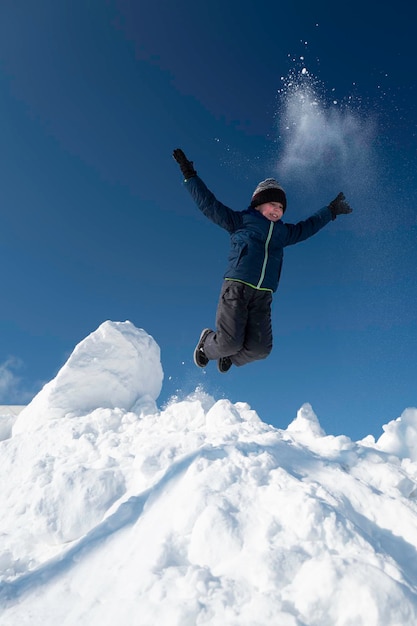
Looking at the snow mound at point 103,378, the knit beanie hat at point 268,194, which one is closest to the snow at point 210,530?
the snow mound at point 103,378

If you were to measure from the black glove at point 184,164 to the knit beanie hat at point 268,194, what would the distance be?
920 millimetres

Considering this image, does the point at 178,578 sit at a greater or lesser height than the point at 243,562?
lesser

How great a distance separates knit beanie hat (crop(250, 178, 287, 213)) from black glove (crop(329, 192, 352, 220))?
917 mm

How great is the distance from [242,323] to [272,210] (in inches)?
63.2

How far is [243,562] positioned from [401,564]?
4.67 feet

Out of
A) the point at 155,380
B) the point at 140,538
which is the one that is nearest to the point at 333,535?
the point at 140,538

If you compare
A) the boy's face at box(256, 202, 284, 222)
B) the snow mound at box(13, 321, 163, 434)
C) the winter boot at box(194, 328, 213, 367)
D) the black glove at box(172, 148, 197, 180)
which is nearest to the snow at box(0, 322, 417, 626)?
the winter boot at box(194, 328, 213, 367)

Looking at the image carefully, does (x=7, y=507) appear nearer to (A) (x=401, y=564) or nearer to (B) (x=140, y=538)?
(B) (x=140, y=538)

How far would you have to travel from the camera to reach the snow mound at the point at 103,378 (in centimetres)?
867

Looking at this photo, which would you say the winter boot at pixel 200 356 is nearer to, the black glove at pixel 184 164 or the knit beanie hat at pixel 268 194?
the knit beanie hat at pixel 268 194

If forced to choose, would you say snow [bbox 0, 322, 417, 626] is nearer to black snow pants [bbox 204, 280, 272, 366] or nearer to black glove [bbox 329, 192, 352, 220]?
black snow pants [bbox 204, 280, 272, 366]

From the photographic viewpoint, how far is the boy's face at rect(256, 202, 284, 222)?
5.18 m

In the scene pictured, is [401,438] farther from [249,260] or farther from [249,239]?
[249,239]

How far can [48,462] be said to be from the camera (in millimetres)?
5586
